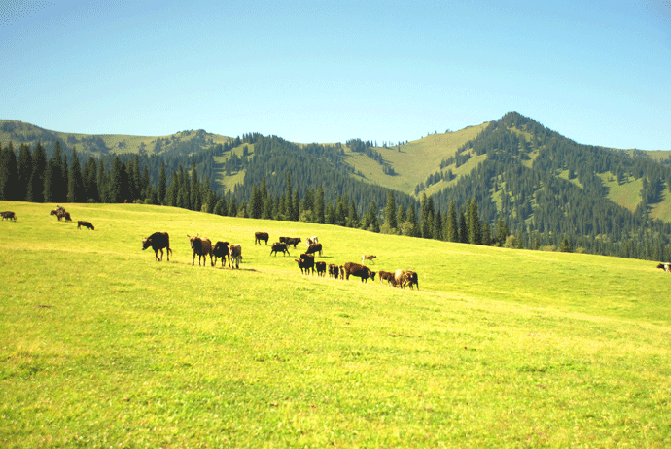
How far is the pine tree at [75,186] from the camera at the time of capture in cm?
11925

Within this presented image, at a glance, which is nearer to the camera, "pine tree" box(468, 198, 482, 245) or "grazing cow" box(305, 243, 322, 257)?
"grazing cow" box(305, 243, 322, 257)

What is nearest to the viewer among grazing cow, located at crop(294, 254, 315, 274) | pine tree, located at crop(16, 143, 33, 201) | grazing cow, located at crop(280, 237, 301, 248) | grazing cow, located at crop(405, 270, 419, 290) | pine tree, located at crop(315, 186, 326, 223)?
grazing cow, located at crop(405, 270, 419, 290)

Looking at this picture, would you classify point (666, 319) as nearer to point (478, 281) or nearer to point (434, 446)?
point (478, 281)

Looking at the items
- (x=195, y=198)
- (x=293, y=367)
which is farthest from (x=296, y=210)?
(x=293, y=367)

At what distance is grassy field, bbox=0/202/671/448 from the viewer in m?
8.04

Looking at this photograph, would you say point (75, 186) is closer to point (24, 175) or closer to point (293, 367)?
point (24, 175)

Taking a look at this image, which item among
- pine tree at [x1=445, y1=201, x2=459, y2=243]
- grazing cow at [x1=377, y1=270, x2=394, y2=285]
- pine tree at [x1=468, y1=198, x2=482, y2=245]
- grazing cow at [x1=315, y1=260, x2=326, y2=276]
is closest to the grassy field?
grazing cow at [x1=377, y1=270, x2=394, y2=285]

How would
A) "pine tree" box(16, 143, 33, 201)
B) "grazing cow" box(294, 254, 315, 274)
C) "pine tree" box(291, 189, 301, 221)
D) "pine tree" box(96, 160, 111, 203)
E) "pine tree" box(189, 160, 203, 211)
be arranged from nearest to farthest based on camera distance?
1. "grazing cow" box(294, 254, 315, 274)
2. "pine tree" box(16, 143, 33, 201)
3. "pine tree" box(96, 160, 111, 203)
4. "pine tree" box(291, 189, 301, 221)
5. "pine tree" box(189, 160, 203, 211)

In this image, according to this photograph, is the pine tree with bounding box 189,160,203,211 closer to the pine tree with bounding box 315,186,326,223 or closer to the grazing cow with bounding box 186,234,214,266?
the pine tree with bounding box 315,186,326,223

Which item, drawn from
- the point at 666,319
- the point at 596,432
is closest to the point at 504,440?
the point at 596,432

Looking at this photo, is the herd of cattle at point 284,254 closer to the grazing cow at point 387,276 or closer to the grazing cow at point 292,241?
the grazing cow at point 387,276

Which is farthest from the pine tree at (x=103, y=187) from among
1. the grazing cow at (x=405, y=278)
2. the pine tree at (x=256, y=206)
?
the grazing cow at (x=405, y=278)

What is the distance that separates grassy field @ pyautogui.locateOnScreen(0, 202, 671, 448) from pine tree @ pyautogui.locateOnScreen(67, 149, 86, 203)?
114m

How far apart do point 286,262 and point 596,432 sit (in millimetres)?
36080
